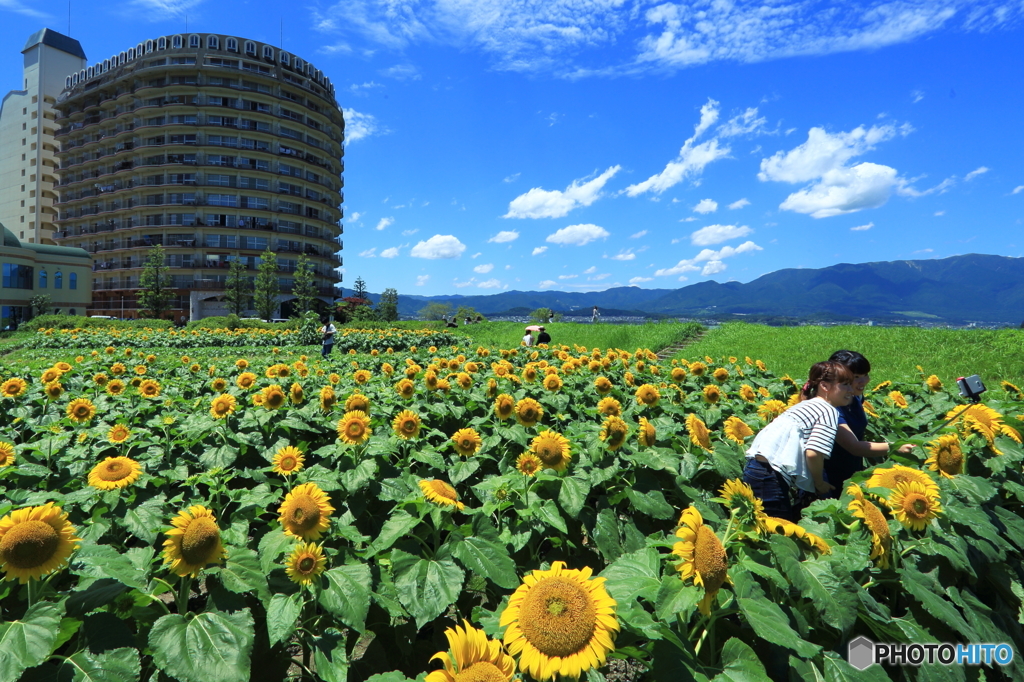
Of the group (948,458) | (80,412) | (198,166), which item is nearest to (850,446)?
(948,458)

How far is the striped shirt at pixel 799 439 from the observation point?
3.70 m

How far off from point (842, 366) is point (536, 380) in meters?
2.97

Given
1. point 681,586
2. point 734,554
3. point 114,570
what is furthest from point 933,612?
point 114,570

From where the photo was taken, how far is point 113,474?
266cm

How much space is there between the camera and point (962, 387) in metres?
3.68

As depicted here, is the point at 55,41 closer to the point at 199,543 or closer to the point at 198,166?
the point at 198,166

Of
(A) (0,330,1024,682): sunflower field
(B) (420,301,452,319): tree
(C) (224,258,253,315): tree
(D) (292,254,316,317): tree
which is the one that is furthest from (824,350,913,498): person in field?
(B) (420,301,452,319): tree

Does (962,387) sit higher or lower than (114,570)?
higher

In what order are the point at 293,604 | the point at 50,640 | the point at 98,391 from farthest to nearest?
1. the point at 98,391
2. the point at 293,604
3. the point at 50,640

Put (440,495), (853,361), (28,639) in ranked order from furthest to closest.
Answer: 1. (853,361)
2. (440,495)
3. (28,639)

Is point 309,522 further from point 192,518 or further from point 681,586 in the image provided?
point 681,586

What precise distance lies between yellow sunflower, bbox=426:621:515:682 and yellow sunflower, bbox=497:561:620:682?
40 mm

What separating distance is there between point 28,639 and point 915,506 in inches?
131

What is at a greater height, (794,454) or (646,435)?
(646,435)
